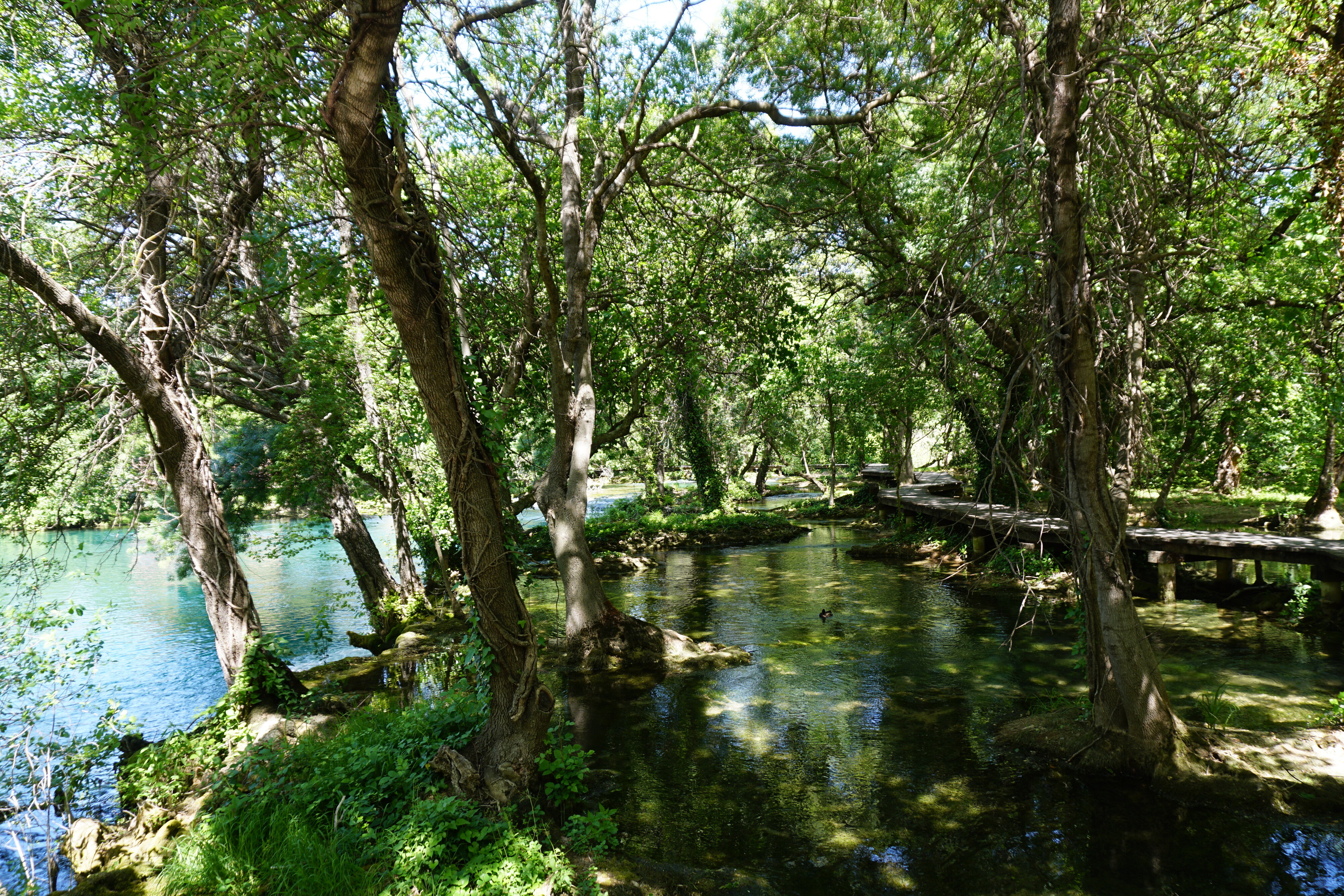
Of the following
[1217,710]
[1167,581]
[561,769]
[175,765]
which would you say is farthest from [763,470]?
[175,765]

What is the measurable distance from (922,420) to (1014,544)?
1518 cm

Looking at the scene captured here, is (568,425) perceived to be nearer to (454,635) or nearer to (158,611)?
(454,635)

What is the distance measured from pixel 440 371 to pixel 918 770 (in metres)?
5.54

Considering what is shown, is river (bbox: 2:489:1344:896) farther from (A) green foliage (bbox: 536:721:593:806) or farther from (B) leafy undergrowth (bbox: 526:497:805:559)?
(B) leafy undergrowth (bbox: 526:497:805:559)

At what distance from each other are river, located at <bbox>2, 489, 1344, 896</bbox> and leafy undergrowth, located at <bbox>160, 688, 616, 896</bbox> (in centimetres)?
81

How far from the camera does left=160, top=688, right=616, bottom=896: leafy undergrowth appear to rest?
161 inches

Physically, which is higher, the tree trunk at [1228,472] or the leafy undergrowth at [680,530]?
the tree trunk at [1228,472]

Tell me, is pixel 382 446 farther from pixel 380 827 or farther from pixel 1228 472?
pixel 1228 472

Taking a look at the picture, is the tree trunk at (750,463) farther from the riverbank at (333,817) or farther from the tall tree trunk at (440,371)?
the tall tree trunk at (440,371)

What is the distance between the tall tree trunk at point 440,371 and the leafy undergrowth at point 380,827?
0.25 metres

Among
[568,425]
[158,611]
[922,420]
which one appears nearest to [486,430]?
[568,425]

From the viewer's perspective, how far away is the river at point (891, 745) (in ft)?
15.9

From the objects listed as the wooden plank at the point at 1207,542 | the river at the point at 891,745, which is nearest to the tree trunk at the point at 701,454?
the river at the point at 891,745

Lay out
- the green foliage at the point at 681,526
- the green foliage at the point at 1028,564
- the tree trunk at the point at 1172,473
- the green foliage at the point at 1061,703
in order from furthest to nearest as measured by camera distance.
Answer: the green foliage at the point at 681,526
the tree trunk at the point at 1172,473
the green foliage at the point at 1028,564
the green foliage at the point at 1061,703
